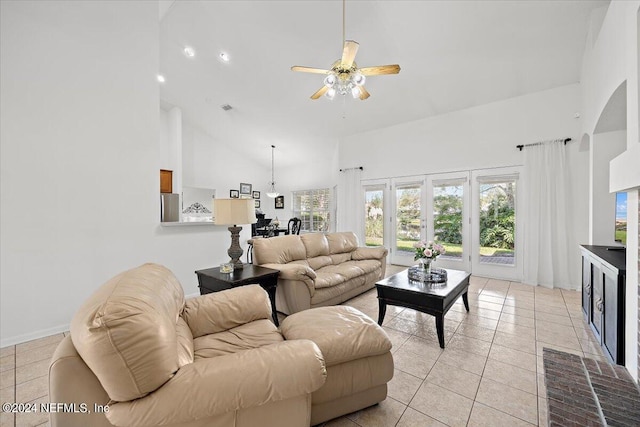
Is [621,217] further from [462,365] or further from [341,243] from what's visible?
[341,243]

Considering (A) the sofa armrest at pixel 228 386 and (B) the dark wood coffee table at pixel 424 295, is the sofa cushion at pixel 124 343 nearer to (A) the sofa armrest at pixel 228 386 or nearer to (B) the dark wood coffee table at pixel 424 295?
(A) the sofa armrest at pixel 228 386

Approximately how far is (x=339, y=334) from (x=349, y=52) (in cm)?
253

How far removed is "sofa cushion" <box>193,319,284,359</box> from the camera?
4.98 feet

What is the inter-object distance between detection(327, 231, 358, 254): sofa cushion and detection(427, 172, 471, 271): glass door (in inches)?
71.7

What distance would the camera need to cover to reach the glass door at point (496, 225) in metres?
4.50

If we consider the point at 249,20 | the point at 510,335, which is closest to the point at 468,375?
the point at 510,335

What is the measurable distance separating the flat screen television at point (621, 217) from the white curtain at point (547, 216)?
126 centimetres

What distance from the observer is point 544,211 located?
13.6ft

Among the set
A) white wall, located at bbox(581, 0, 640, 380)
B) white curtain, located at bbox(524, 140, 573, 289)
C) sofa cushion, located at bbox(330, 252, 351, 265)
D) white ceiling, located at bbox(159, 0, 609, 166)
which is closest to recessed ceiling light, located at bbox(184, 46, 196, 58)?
white ceiling, located at bbox(159, 0, 609, 166)

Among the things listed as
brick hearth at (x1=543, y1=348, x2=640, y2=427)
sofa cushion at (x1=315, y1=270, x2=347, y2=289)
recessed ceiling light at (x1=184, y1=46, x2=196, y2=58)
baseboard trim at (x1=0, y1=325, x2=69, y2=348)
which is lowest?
baseboard trim at (x1=0, y1=325, x2=69, y2=348)

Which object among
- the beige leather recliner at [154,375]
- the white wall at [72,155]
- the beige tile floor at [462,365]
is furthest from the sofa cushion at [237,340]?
the white wall at [72,155]

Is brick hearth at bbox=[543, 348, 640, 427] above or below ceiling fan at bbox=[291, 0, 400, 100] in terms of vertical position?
below

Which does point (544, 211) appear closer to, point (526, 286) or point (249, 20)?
point (526, 286)

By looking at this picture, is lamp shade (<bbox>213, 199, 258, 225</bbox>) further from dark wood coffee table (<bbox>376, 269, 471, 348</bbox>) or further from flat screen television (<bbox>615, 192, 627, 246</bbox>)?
flat screen television (<bbox>615, 192, 627, 246</bbox>)
